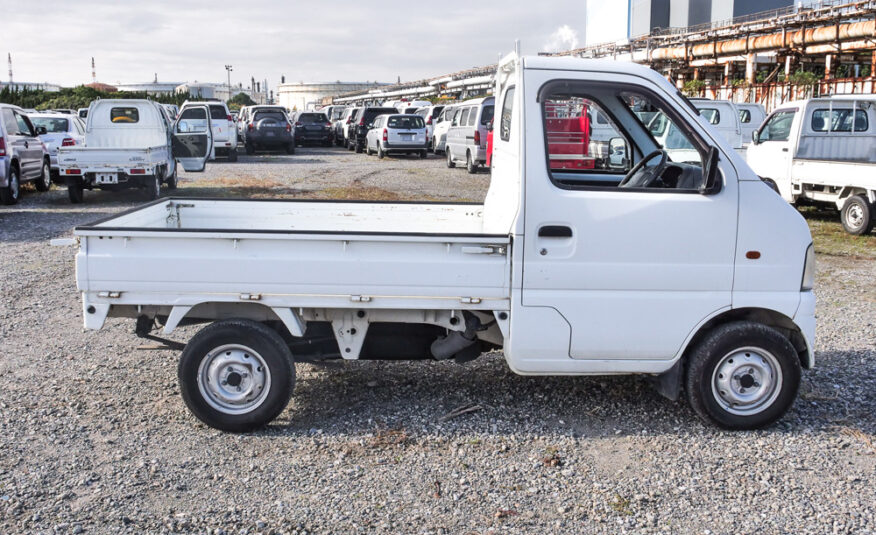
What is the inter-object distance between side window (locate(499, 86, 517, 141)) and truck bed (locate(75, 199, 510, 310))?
3.10ft

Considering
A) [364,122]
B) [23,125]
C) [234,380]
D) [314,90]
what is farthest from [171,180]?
[314,90]

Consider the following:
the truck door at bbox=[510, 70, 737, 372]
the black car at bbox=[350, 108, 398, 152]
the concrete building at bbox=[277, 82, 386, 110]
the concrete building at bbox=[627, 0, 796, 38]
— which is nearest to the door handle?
the truck door at bbox=[510, 70, 737, 372]

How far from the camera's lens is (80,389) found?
18.6ft

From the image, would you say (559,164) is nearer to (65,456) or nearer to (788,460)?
(788,460)

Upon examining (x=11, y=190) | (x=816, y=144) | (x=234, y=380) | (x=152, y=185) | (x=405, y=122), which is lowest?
(x=234, y=380)

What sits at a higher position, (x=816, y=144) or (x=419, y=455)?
(x=816, y=144)

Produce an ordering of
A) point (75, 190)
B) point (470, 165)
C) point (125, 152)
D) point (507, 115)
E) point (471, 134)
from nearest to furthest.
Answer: point (507, 115), point (125, 152), point (75, 190), point (471, 134), point (470, 165)

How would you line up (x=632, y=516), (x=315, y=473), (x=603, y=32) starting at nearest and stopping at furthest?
(x=632, y=516), (x=315, y=473), (x=603, y=32)

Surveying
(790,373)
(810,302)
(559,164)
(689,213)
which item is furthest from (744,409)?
(559,164)

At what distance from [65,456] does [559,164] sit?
371 cm

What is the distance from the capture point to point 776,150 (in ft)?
46.1

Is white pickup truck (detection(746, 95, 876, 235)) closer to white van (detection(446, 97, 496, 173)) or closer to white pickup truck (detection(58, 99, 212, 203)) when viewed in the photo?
white van (detection(446, 97, 496, 173))

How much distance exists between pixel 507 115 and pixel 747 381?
223 centimetres

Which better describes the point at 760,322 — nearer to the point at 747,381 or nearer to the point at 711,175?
the point at 747,381
